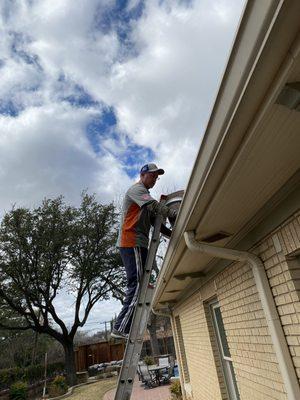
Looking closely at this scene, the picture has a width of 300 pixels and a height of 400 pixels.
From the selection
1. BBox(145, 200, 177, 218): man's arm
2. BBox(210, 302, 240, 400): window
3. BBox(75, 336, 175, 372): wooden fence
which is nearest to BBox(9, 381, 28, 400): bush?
BBox(75, 336, 175, 372): wooden fence

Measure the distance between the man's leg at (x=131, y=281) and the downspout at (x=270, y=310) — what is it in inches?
31.5

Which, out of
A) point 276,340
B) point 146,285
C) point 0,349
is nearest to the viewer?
point 276,340

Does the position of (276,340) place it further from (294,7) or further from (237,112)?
(294,7)

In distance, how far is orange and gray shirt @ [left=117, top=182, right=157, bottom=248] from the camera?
3586mm

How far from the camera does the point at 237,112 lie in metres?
1.35

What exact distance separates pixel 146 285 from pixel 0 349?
102 ft

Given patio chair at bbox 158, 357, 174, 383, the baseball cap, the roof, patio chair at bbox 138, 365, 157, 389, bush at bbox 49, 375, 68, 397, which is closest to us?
the roof

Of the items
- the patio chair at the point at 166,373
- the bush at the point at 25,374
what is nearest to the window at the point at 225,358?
the patio chair at the point at 166,373

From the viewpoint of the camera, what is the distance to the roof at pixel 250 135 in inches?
41.6

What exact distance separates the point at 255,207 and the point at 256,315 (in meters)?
1.16

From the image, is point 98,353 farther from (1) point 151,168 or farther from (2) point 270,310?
(2) point 270,310

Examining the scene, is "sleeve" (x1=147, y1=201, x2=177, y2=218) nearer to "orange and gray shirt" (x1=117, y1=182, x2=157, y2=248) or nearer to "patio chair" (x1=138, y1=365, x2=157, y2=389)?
"orange and gray shirt" (x1=117, y1=182, x2=157, y2=248)

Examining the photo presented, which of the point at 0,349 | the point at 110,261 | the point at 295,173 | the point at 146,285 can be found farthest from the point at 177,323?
the point at 0,349

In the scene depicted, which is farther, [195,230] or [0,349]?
[0,349]
